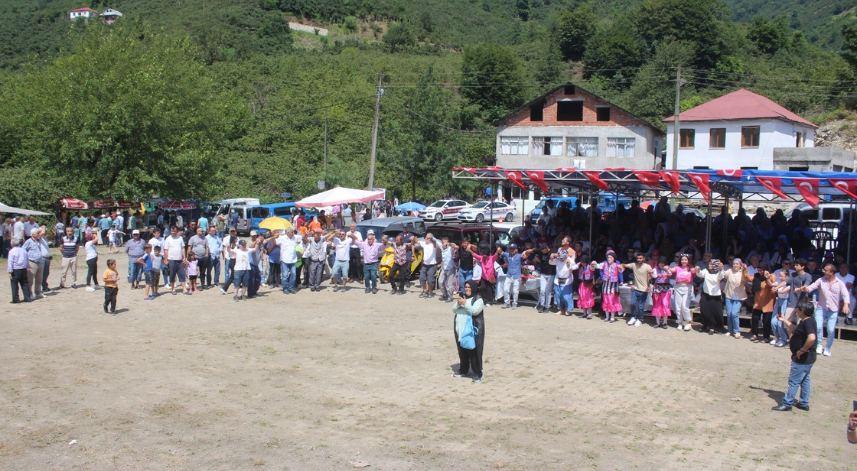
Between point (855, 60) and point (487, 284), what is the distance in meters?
48.9

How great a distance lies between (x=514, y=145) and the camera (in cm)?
5066

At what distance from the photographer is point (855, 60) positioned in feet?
164

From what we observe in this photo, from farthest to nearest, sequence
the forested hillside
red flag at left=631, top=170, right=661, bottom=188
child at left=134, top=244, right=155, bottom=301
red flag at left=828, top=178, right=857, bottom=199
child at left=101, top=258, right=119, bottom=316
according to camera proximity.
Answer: the forested hillside → child at left=134, top=244, right=155, bottom=301 → child at left=101, top=258, right=119, bottom=316 → red flag at left=631, top=170, right=661, bottom=188 → red flag at left=828, top=178, right=857, bottom=199

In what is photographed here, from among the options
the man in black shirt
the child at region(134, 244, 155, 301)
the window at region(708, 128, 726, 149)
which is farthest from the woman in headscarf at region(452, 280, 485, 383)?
the window at region(708, 128, 726, 149)

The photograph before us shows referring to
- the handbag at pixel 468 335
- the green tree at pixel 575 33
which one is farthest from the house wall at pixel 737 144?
the green tree at pixel 575 33

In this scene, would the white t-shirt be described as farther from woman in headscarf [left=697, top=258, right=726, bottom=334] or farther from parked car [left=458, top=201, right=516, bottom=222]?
parked car [left=458, top=201, right=516, bottom=222]

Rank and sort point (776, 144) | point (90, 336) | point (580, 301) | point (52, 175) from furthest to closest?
1. point (776, 144)
2. point (52, 175)
3. point (580, 301)
4. point (90, 336)

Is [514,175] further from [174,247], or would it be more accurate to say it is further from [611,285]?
[174,247]

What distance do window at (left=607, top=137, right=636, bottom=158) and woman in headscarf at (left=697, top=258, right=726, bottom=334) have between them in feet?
121

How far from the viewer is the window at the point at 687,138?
43731mm

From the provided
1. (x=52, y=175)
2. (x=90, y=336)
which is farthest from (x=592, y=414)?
(x=52, y=175)

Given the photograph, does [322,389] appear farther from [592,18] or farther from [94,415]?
[592,18]

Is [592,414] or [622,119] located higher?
[622,119]

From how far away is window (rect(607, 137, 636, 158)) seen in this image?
47875 mm
